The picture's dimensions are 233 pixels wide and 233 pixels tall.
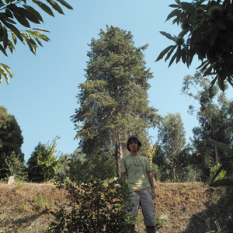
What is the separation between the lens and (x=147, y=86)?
615 inches

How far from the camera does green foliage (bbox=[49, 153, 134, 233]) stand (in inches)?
73.0

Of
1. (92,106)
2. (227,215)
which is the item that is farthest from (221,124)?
(227,215)

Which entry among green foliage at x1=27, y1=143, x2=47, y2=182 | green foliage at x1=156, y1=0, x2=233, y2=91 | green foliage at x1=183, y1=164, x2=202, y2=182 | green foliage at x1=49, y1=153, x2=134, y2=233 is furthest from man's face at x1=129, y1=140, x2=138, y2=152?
green foliage at x1=27, y1=143, x2=47, y2=182

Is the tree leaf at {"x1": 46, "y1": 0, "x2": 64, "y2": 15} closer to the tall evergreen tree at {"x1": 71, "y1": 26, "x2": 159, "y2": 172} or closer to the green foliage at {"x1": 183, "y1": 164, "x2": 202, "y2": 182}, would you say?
the green foliage at {"x1": 183, "y1": 164, "x2": 202, "y2": 182}

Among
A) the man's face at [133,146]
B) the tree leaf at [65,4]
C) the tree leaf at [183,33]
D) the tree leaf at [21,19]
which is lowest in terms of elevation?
the man's face at [133,146]

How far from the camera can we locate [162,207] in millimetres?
5672

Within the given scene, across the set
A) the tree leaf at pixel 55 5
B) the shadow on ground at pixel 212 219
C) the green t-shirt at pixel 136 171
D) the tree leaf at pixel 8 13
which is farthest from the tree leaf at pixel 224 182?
the shadow on ground at pixel 212 219

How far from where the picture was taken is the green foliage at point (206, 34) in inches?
39.7

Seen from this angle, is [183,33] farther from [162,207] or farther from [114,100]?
[114,100]

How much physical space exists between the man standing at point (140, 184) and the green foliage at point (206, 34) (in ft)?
6.98

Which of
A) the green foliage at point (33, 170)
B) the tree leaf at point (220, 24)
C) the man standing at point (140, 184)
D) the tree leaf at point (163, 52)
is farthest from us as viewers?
the green foliage at point (33, 170)

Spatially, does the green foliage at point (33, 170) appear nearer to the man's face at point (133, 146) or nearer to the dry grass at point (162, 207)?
the dry grass at point (162, 207)

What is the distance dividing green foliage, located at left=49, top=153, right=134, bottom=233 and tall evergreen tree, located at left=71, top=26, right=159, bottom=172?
9449mm

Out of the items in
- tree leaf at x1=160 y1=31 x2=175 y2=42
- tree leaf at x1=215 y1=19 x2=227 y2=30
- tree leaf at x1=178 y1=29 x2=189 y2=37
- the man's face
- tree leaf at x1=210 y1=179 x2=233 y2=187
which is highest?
tree leaf at x1=178 y1=29 x2=189 y2=37
